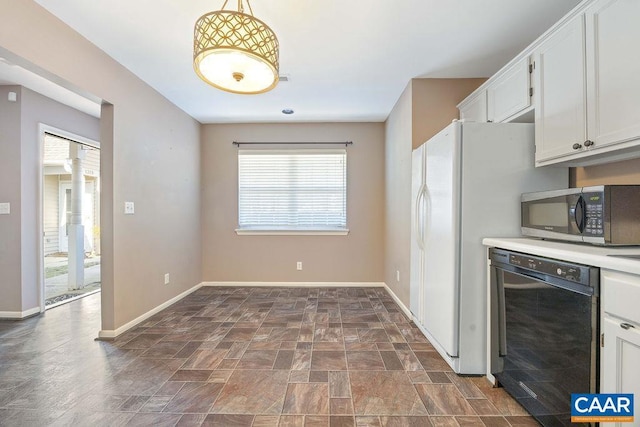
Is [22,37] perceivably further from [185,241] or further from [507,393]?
[507,393]

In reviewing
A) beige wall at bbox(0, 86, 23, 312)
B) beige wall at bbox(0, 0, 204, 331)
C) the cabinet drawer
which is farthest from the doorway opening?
the cabinet drawer

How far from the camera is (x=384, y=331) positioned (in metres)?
2.70

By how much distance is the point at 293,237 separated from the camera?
14.2ft

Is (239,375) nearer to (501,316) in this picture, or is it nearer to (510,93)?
(501,316)

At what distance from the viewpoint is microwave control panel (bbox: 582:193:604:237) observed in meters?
1.31

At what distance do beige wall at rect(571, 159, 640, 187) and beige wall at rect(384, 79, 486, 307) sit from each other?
50.6 inches

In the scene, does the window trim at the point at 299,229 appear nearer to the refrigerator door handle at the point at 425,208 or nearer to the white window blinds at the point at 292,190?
the white window blinds at the point at 292,190

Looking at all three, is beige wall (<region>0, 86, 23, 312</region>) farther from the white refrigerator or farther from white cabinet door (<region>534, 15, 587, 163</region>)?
white cabinet door (<region>534, 15, 587, 163</region>)

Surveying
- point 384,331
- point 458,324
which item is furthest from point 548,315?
point 384,331

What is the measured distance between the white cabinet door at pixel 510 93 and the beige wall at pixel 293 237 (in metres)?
1.99

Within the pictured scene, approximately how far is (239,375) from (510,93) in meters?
2.88
